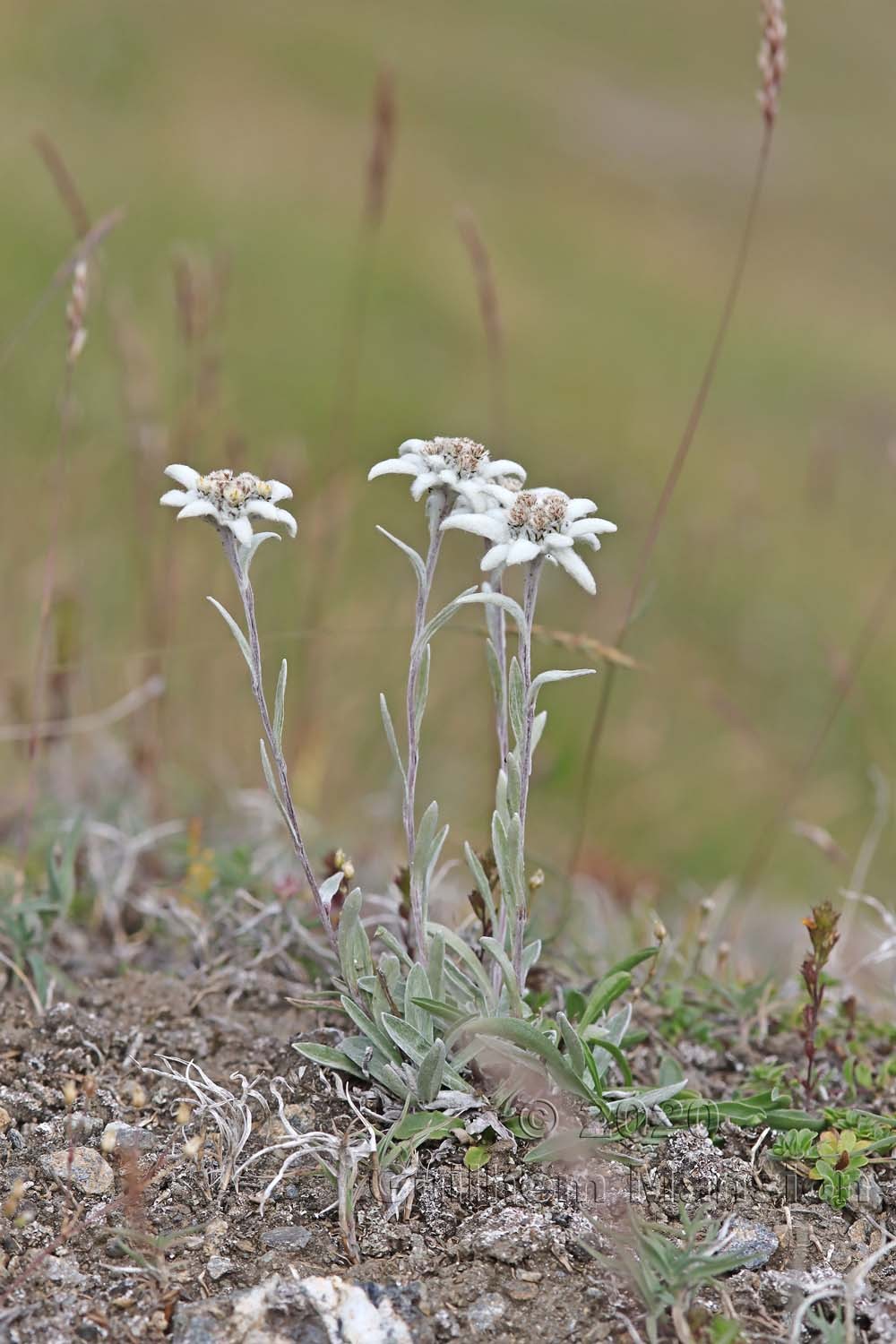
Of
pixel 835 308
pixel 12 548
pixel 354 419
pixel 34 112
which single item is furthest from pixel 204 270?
pixel 835 308

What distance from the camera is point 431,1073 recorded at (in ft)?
6.80

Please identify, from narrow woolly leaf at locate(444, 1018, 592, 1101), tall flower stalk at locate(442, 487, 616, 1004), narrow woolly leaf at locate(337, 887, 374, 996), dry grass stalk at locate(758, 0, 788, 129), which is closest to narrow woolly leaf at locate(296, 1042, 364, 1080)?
narrow woolly leaf at locate(337, 887, 374, 996)

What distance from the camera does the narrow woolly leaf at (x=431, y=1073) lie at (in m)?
2.03

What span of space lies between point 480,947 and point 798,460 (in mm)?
8427

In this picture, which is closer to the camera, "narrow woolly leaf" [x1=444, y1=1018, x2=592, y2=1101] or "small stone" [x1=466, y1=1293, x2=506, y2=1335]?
"small stone" [x1=466, y1=1293, x2=506, y2=1335]

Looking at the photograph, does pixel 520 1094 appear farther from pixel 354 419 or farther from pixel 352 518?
pixel 354 419

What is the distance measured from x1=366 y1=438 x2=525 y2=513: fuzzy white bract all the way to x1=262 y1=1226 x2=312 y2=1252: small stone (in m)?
1.21

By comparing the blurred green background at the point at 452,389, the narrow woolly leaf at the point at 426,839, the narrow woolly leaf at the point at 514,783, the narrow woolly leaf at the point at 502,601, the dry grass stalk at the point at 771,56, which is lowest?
the blurred green background at the point at 452,389

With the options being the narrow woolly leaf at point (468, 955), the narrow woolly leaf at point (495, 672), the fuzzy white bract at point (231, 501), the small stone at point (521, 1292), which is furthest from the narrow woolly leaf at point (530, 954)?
the fuzzy white bract at point (231, 501)

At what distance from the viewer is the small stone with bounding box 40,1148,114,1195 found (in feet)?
6.59

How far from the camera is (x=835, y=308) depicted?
13875 millimetres

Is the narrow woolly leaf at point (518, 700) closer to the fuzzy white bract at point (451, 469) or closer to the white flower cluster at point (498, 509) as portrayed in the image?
the white flower cluster at point (498, 509)

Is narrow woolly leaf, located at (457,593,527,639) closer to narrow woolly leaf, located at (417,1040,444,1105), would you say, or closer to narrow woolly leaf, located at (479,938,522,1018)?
narrow woolly leaf, located at (479,938,522,1018)

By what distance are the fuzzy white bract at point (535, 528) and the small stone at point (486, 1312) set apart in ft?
3.59
